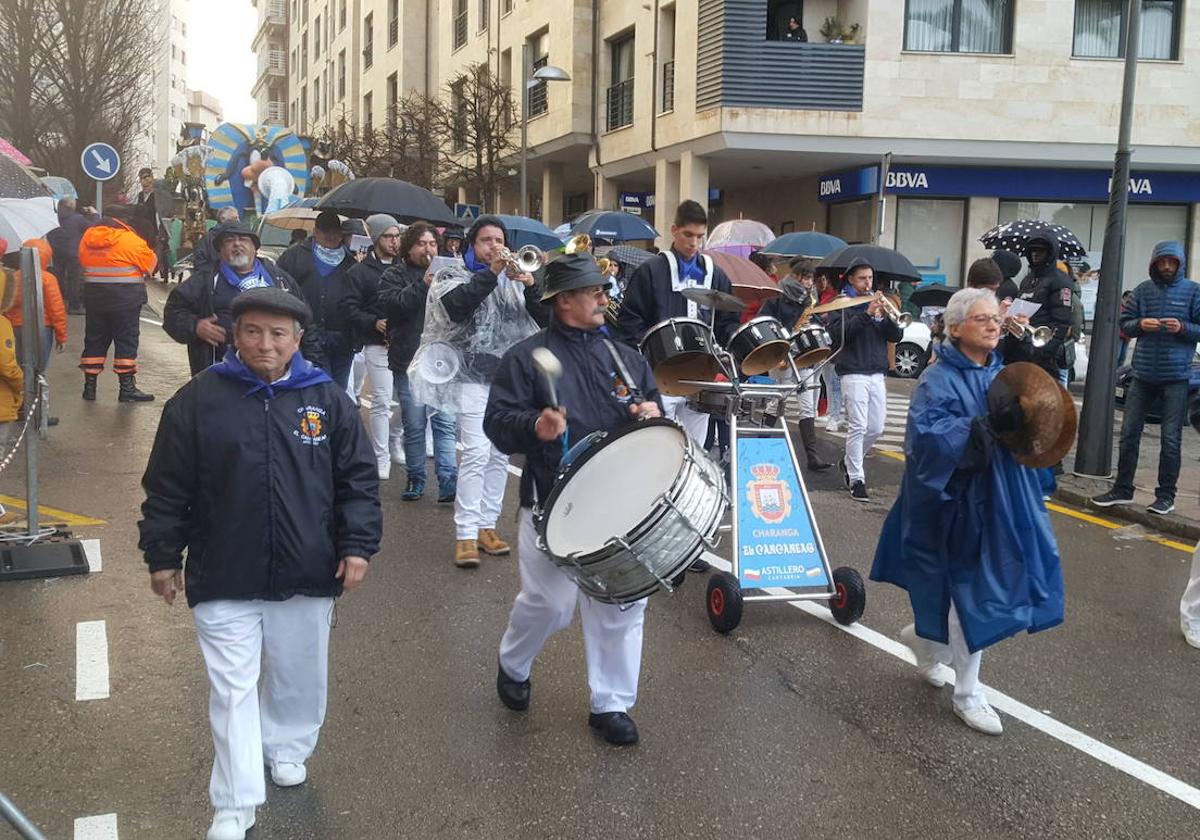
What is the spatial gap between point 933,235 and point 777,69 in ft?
16.2

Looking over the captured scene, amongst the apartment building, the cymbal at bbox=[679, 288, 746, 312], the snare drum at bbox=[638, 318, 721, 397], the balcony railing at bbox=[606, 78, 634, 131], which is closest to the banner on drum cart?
the snare drum at bbox=[638, 318, 721, 397]

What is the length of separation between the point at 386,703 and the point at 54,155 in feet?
103

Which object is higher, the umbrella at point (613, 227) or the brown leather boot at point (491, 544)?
the umbrella at point (613, 227)

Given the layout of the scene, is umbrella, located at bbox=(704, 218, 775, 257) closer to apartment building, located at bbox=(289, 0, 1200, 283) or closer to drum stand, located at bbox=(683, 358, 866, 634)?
apartment building, located at bbox=(289, 0, 1200, 283)

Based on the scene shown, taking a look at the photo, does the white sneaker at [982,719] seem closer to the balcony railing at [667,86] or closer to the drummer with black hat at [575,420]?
the drummer with black hat at [575,420]

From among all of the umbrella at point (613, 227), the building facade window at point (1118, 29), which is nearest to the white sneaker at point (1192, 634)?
the umbrella at point (613, 227)

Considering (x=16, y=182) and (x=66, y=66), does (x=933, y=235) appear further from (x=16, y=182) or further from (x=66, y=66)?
(x=66, y=66)

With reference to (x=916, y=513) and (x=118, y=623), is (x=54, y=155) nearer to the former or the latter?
(x=118, y=623)

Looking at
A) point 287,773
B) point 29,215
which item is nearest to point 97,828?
point 287,773

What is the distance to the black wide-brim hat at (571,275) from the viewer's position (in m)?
4.28

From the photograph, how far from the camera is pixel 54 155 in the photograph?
31422mm

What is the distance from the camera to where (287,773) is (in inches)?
152

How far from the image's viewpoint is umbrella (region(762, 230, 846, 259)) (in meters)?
14.8

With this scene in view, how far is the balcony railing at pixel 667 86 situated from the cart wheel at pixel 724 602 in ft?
68.8
